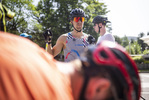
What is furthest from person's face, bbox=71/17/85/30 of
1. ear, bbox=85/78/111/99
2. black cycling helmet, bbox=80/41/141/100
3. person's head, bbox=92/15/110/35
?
ear, bbox=85/78/111/99

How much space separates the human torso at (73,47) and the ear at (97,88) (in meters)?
1.99

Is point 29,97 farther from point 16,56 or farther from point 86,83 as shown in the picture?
point 86,83

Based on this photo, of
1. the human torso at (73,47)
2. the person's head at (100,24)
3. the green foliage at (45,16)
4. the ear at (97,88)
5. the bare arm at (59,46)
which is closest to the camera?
the ear at (97,88)

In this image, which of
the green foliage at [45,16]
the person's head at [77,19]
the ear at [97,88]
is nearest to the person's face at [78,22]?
the person's head at [77,19]

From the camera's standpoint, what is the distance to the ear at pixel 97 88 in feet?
2.86

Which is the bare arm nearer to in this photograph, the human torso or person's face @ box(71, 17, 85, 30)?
the human torso

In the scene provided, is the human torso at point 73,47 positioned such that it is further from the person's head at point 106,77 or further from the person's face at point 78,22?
the person's head at point 106,77

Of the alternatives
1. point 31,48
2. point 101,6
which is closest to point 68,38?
point 31,48

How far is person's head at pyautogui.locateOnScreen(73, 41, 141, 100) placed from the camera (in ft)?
2.89

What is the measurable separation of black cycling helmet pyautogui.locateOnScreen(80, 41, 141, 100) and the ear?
0.07ft

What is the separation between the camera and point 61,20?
81.6 feet

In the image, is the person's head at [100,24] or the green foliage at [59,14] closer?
the person's head at [100,24]

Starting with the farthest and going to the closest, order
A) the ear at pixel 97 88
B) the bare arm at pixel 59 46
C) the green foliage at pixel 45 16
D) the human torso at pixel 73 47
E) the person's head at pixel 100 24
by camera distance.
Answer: the green foliage at pixel 45 16 < the person's head at pixel 100 24 < the bare arm at pixel 59 46 < the human torso at pixel 73 47 < the ear at pixel 97 88

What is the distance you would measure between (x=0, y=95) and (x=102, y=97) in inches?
19.5
